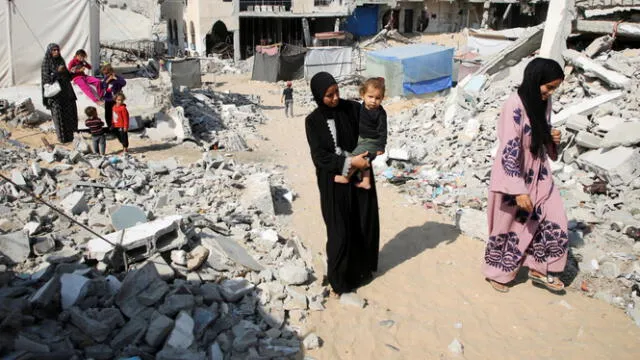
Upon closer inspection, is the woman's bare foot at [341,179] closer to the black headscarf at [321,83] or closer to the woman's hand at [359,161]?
the woman's hand at [359,161]

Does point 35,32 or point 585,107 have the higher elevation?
point 35,32

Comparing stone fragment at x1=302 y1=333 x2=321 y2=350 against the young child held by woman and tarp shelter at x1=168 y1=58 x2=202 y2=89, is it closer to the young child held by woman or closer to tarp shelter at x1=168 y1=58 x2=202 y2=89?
the young child held by woman

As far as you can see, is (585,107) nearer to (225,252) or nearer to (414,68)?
(225,252)

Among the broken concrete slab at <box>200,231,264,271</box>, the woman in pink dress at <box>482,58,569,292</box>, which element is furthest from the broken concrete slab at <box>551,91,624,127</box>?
the broken concrete slab at <box>200,231,264,271</box>

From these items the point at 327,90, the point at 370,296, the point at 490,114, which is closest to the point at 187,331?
the point at 370,296

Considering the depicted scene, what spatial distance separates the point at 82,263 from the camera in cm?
320

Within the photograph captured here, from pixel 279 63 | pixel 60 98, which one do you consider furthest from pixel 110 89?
pixel 279 63

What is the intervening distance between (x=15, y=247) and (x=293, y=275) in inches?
78.1

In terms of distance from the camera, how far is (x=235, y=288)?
10.7 feet

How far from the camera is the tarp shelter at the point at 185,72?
1655cm

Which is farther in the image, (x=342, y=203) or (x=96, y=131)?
(x=96, y=131)

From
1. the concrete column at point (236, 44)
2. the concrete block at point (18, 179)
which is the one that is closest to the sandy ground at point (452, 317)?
the concrete block at point (18, 179)

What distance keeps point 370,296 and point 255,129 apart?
8671 millimetres

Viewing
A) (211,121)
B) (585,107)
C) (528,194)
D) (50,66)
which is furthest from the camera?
(211,121)
